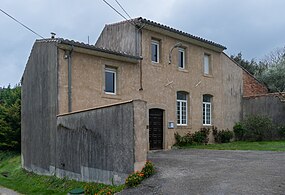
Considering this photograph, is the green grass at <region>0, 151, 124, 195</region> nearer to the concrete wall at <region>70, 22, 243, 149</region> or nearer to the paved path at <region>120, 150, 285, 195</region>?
the paved path at <region>120, 150, 285, 195</region>

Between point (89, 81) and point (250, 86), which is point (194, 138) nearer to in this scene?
point (89, 81)

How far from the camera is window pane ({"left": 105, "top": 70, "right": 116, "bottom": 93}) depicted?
53.2ft

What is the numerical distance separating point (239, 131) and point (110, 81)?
1088 cm

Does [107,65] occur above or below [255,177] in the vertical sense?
above

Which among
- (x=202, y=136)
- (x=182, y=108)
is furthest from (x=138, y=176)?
(x=202, y=136)

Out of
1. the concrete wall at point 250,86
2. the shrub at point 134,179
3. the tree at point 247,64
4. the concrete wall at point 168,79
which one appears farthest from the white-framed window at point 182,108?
the tree at point 247,64

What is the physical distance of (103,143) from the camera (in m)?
11.1

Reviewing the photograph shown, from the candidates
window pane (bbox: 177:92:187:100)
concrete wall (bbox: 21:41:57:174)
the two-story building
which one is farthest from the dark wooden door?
concrete wall (bbox: 21:41:57:174)

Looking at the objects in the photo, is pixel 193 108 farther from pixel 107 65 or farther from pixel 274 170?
pixel 274 170

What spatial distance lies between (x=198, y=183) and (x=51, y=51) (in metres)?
8.57

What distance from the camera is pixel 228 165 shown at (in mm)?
11477

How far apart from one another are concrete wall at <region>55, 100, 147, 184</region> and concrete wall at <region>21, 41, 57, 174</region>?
0.85 metres

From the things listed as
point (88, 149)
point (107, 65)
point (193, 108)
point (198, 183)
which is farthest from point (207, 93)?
point (198, 183)

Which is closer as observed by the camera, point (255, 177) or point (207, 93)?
point (255, 177)
